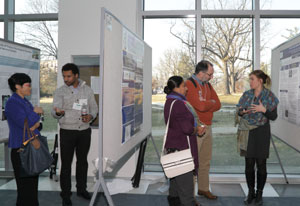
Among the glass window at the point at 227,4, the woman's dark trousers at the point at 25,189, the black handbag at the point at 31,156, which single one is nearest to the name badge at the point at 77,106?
the black handbag at the point at 31,156

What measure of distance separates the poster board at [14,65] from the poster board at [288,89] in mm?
3138

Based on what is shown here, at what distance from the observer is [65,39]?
4.48 metres

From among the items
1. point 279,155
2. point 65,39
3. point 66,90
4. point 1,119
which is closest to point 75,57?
point 65,39

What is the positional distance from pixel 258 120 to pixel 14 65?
9.47 feet

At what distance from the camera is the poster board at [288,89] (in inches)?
125

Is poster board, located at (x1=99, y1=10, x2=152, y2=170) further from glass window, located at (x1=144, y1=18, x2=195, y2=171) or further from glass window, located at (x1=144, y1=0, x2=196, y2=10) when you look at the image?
glass window, located at (x1=144, y1=0, x2=196, y2=10)

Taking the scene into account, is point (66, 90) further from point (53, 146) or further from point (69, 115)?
point (53, 146)

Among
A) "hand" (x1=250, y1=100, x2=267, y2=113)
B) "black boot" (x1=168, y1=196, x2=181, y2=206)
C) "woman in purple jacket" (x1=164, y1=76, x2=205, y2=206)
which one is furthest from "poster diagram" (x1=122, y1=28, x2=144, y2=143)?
"hand" (x1=250, y1=100, x2=267, y2=113)

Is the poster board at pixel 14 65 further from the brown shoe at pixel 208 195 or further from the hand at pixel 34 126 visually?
the brown shoe at pixel 208 195

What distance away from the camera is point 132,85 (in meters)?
3.11

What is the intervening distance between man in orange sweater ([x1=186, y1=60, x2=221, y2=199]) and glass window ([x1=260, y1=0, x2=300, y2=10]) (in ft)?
5.98

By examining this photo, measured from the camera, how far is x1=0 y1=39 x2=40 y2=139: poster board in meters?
3.26

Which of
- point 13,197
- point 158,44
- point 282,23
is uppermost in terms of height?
point 282,23

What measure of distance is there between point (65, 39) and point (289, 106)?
10.6 feet
